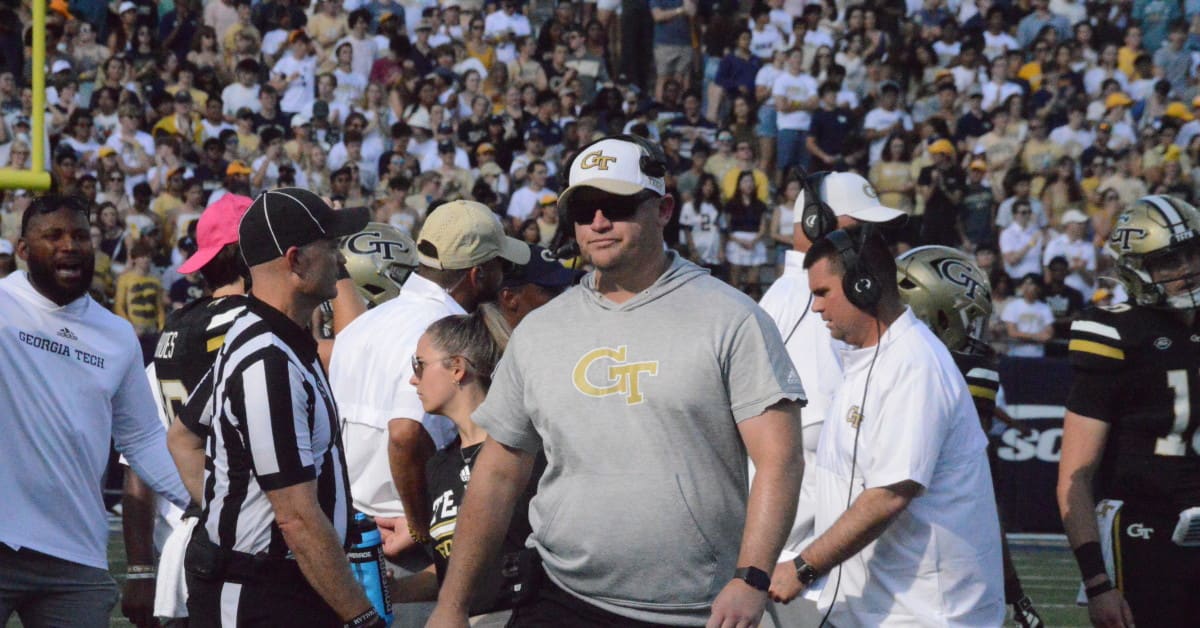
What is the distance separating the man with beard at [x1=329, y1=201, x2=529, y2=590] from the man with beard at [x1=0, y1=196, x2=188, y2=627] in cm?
67

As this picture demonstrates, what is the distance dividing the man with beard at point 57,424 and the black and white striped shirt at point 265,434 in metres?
0.86

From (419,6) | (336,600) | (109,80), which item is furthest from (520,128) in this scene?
(336,600)

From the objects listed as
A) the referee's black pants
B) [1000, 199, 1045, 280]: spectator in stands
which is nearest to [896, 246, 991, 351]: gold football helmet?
the referee's black pants

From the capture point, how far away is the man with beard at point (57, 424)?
506cm

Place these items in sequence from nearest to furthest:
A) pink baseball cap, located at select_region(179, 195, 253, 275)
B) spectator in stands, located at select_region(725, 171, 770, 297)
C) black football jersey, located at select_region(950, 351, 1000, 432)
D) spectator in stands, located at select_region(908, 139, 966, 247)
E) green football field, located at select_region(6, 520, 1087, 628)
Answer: pink baseball cap, located at select_region(179, 195, 253, 275) < black football jersey, located at select_region(950, 351, 1000, 432) < green football field, located at select_region(6, 520, 1087, 628) < spectator in stands, located at select_region(725, 171, 770, 297) < spectator in stands, located at select_region(908, 139, 966, 247)

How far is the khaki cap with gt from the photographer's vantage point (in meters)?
5.88

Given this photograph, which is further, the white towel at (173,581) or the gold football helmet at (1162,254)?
the white towel at (173,581)

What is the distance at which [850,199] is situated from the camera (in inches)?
218

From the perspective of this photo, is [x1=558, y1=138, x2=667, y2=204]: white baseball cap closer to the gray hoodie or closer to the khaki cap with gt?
the gray hoodie

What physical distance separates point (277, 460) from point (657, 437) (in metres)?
0.97

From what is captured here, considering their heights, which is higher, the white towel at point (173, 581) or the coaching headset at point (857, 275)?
the coaching headset at point (857, 275)

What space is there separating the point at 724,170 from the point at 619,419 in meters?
16.1

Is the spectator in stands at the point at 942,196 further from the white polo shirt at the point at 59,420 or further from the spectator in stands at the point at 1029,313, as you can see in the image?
the white polo shirt at the point at 59,420

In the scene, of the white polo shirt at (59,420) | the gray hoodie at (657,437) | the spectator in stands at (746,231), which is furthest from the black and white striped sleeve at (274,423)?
the spectator in stands at (746,231)
